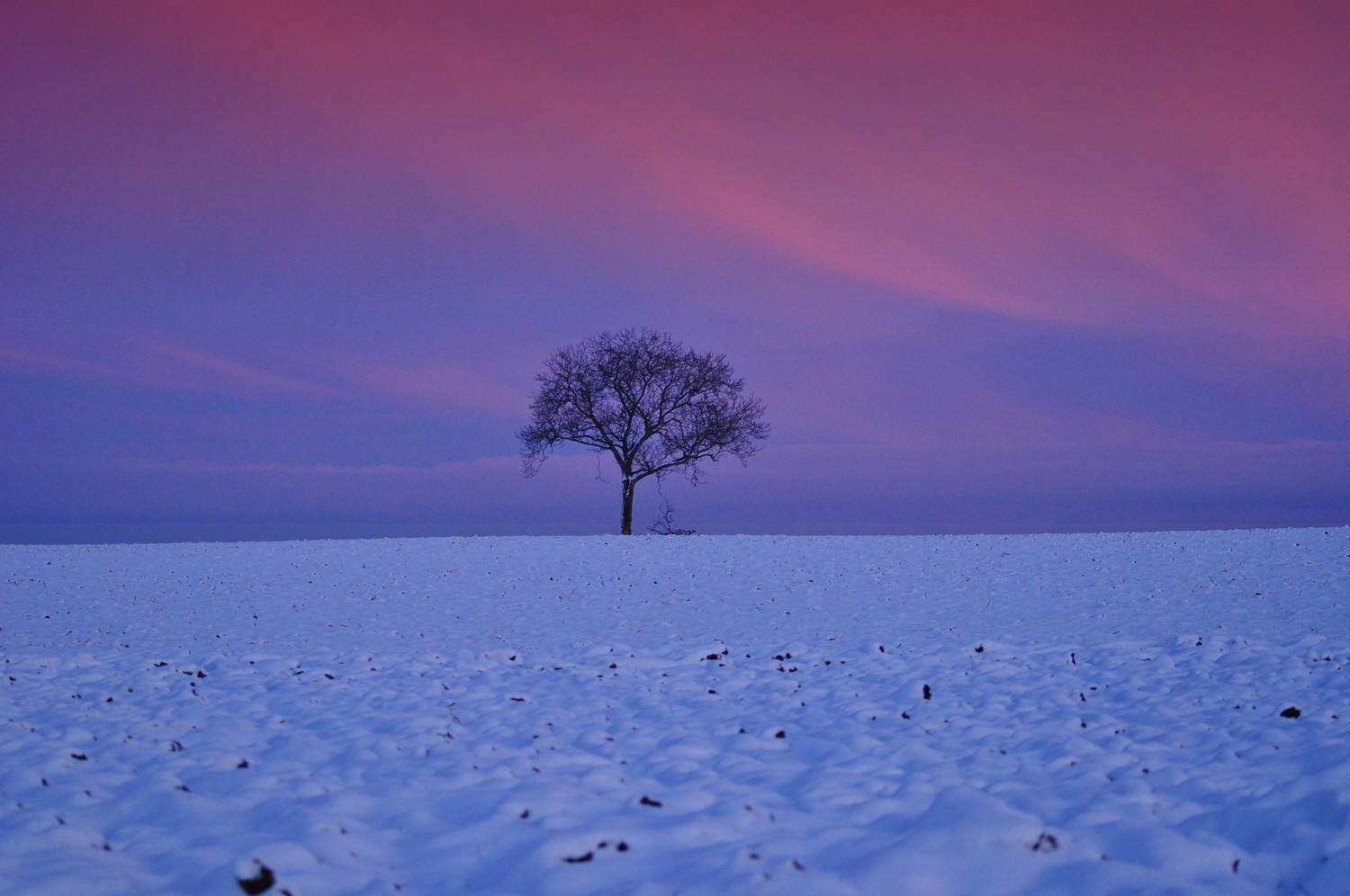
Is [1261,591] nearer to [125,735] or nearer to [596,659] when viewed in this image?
[596,659]

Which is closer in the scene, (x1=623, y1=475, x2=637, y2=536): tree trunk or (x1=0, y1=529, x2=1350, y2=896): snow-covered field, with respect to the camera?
(x1=0, y1=529, x2=1350, y2=896): snow-covered field

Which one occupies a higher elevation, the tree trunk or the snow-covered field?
the tree trunk

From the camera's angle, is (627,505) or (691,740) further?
(627,505)

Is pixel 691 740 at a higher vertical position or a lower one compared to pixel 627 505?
lower

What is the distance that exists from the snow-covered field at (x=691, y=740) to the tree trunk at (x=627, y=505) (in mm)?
18084

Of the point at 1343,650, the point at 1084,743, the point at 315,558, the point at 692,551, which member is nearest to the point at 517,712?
the point at 1084,743

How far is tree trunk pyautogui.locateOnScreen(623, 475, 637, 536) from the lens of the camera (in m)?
35.5

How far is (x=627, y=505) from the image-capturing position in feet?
120

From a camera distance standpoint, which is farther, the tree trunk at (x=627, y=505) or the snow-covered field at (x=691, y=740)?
the tree trunk at (x=627, y=505)

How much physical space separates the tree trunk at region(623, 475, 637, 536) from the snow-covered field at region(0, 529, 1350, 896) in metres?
18.1

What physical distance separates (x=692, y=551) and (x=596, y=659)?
13052 millimetres

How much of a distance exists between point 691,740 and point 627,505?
28738 mm

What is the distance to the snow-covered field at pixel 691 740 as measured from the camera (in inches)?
200

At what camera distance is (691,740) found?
7.82m
